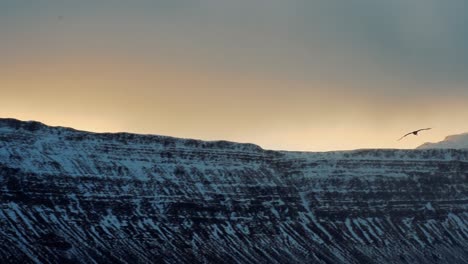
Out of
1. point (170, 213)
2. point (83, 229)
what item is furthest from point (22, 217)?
point (170, 213)

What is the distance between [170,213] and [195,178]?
1099cm

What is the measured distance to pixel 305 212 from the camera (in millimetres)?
143375

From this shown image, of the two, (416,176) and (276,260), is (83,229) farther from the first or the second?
(416,176)

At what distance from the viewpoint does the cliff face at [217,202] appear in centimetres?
11575

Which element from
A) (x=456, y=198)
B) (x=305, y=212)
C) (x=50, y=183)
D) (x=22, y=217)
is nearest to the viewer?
(x=22, y=217)

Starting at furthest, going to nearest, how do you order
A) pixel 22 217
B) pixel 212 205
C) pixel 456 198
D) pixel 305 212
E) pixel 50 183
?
1. pixel 456 198
2. pixel 305 212
3. pixel 212 205
4. pixel 50 183
5. pixel 22 217

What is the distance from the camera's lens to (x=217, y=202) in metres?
134

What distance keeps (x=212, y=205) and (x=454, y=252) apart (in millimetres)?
36114

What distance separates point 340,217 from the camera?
144875 millimetres

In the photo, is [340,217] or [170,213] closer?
[170,213]

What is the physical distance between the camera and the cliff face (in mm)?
115750

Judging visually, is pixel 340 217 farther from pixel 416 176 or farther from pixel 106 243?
pixel 106 243

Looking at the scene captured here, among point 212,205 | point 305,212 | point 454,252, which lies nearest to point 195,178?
point 212,205

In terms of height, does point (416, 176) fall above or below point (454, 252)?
above
